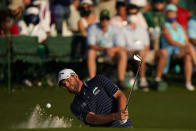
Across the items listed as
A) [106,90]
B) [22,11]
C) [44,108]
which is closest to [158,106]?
[44,108]

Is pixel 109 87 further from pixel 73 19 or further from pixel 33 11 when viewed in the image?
pixel 73 19

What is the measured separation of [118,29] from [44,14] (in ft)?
6.59

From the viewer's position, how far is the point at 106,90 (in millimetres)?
6816

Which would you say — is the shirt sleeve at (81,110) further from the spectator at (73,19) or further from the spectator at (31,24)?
the spectator at (73,19)

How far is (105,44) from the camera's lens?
40.4ft

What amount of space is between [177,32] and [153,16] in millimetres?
840

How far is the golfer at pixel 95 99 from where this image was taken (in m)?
6.61

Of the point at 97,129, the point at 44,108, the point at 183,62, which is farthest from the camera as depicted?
the point at 183,62

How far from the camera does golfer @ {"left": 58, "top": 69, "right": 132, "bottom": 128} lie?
6.61 meters

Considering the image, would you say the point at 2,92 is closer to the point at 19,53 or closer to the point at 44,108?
the point at 19,53

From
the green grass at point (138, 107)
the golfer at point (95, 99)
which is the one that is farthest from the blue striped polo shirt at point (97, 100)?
the green grass at point (138, 107)

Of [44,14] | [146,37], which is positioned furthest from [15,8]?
[146,37]

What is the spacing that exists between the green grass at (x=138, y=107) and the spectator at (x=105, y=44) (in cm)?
66

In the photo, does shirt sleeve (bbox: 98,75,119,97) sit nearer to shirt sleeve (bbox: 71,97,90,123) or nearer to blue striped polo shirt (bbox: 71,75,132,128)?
blue striped polo shirt (bbox: 71,75,132,128)
